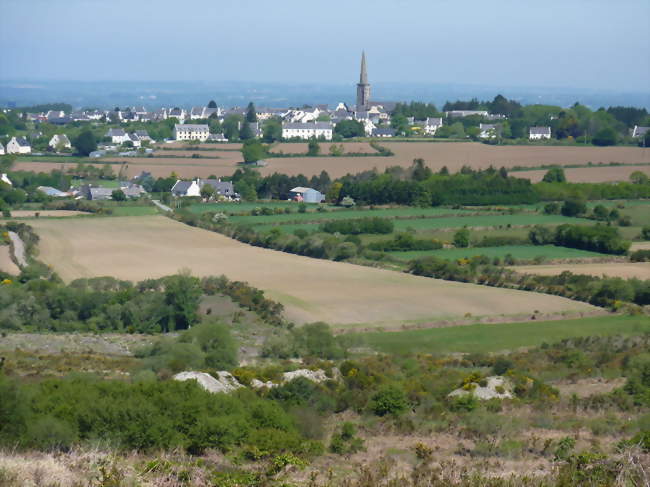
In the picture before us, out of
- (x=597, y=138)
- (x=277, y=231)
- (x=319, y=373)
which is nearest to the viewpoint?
(x=319, y=373)

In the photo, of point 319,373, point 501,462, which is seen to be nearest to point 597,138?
point 319,373

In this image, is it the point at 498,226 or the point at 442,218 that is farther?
the point at 442,218

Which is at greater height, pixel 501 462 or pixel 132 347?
pixel 501 462

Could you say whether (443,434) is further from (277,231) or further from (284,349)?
(277,231)

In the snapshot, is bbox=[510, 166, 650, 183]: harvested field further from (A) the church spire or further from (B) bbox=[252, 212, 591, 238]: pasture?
(A) the church spire

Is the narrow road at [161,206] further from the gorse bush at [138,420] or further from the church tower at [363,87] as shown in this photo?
the church tower at [363,87]

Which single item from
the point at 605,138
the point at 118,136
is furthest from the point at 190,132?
the point at 605,138

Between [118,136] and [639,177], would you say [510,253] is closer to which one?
[639,177]

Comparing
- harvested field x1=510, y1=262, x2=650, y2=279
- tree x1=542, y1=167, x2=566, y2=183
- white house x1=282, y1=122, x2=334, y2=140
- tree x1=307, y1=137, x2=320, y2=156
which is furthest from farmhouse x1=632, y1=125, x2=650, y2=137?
harvested field x1=510, y1=262, x2=650, y2=279
